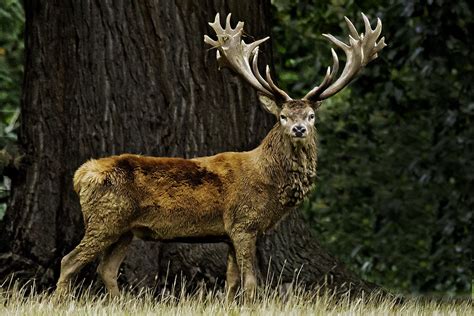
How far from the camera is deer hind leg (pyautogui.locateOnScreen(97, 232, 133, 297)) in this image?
8.27 m

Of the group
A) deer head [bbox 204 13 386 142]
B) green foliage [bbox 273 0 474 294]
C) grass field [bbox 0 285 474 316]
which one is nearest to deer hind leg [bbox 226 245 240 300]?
grass field [bbox 0 285 474 316]

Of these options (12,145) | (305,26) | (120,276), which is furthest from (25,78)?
(305,26)

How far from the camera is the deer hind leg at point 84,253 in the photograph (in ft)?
26.4

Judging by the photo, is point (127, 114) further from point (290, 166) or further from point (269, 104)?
point (290, 166)

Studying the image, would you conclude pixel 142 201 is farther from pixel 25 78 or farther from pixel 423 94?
pixel 423 94

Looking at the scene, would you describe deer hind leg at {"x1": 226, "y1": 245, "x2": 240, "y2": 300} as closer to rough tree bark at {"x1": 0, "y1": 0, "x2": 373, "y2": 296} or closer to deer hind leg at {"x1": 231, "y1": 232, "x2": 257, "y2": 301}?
deer hind leg at {"x1": 231, "y1": 232, "x2": 257, "y2": 301}

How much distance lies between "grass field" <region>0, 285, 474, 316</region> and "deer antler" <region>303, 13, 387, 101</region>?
131 cm

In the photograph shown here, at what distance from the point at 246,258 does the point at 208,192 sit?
471mm

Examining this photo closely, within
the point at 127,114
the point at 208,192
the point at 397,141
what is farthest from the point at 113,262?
the point at 397,141

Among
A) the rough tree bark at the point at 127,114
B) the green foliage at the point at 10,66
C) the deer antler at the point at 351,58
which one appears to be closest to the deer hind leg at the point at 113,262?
the rough tree bark at the point at 127,114

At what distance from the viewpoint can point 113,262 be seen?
8.30 m

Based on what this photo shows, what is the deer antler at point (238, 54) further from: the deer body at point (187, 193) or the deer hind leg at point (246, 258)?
the deer hind leg at point (246, 258)

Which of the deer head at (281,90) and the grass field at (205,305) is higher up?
the deer head at (281,90)

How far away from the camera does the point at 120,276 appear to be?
350 inches
